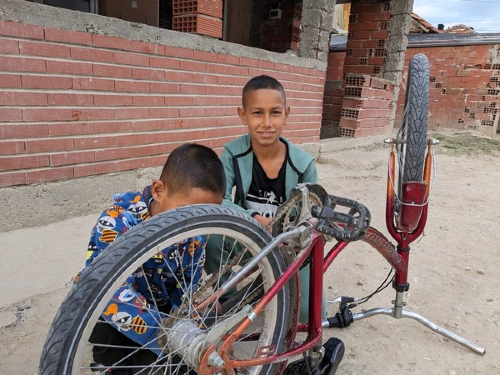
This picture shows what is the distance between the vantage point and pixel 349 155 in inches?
239

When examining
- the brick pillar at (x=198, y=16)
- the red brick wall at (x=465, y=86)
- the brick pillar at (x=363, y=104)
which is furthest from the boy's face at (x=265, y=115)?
the red brick wall at (x=465, y=86)

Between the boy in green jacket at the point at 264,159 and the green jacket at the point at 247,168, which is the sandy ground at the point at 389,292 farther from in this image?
the green jacket at the point at 247,168

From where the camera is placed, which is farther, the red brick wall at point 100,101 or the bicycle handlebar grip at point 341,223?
the red brick wall at point 100,101

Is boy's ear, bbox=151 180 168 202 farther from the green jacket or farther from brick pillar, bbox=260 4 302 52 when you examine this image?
brick pillar, bbox=260 4 302 52

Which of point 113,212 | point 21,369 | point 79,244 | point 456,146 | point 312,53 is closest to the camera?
point 113,212

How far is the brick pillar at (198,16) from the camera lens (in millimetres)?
3594

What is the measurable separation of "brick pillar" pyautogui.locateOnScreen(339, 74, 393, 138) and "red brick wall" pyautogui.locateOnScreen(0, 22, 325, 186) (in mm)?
2696

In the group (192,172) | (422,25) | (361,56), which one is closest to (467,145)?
(361,56)

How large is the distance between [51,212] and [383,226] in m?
2.85

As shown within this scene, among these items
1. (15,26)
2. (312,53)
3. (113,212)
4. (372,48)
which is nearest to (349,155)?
(312,53)

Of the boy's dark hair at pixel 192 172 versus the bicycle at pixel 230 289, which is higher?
the boy's dark hair at pixel 192 172

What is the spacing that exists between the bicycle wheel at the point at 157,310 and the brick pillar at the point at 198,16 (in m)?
2.87

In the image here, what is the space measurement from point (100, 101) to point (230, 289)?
7.76 ft

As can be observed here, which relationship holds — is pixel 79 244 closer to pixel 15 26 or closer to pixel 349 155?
pixel 15 26
